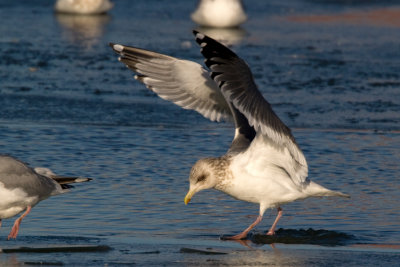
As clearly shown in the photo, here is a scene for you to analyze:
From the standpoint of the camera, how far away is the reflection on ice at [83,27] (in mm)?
16562

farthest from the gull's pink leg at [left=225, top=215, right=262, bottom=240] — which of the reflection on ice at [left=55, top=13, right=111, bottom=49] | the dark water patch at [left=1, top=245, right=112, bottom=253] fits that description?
the reflection on ice at [left=55, top=13, right=111, bottom=49]

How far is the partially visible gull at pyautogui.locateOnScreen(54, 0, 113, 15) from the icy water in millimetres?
395

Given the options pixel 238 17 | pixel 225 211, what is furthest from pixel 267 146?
pixel 238 17

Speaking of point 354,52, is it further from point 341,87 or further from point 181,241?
point 181,241

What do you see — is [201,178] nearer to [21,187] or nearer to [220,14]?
[21,187]

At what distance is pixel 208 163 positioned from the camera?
6949 millimetres

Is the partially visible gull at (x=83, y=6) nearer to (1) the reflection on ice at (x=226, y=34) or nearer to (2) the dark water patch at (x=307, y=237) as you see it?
(1) the reflection on ice at (x=226, y=34)

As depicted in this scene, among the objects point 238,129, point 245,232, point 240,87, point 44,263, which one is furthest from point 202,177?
point 44,263

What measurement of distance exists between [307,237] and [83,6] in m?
14.2

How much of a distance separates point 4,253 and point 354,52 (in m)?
10.3

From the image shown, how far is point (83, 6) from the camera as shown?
20.2m

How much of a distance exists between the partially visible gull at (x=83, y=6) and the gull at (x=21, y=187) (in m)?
13.0

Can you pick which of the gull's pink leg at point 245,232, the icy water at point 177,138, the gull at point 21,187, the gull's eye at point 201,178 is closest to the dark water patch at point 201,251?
the icy water at point 177,138

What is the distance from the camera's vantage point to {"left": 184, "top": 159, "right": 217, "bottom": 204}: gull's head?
6.90 meters
